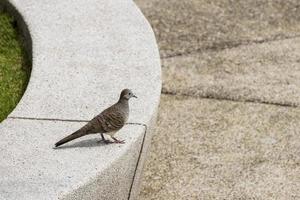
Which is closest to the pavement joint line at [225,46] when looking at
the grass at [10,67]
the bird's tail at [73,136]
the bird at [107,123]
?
the grass at [10,67]

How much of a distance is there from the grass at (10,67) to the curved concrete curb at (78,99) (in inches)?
9.4

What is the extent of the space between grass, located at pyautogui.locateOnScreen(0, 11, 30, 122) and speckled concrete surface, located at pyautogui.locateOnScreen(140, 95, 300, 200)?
4.16ft

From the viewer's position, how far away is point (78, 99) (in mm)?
5895

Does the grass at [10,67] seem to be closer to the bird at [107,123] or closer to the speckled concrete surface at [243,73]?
the bird at [107,123]

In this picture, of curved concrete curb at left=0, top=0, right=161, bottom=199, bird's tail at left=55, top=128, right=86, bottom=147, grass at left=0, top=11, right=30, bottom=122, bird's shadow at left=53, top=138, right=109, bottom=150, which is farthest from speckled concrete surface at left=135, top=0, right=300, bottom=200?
grass at left=0, top=11, right=30, bottom=122

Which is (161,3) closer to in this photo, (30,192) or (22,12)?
(22,12)

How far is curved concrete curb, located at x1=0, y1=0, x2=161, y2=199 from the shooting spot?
4.98 metres

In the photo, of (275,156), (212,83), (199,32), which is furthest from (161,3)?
(275,156)

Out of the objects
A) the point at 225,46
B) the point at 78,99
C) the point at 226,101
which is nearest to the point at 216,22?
the point at 225,46

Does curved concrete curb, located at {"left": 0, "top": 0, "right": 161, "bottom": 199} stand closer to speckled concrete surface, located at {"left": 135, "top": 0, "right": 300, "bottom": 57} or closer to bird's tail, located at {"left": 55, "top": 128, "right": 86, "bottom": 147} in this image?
bird's tail, located at {"left": 55, "top": 128, "right": 86, "bottom": 147}

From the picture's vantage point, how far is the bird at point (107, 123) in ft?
17.2

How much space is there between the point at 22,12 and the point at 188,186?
8.77 ft

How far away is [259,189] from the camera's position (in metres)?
6.09

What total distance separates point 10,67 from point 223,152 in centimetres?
212
